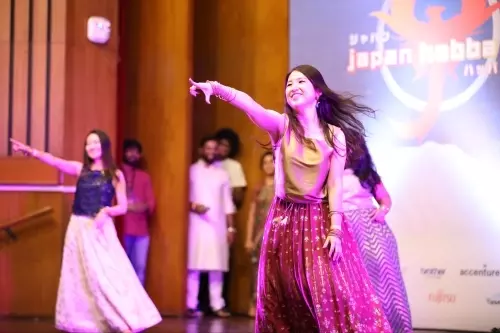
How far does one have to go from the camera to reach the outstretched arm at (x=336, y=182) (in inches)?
112

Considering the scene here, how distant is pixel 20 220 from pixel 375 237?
2978 millimetres

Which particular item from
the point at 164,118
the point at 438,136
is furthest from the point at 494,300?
the point at 164,118

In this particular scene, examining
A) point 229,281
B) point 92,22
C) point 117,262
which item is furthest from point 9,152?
point 229,281

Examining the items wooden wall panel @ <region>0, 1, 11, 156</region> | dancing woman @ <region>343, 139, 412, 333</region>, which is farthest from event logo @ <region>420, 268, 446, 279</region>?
wooden wall panel @ <region>0, 1, 11, 156</region>

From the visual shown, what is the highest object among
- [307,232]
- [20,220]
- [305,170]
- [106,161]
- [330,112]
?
[330,112]

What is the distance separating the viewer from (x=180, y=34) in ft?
20.6

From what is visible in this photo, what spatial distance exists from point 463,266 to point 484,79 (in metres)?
1.38

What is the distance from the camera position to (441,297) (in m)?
5.41

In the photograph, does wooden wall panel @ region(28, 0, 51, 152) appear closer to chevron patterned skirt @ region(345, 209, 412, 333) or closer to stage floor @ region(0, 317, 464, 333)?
stage floor @ region(0, 317, 464, 333)

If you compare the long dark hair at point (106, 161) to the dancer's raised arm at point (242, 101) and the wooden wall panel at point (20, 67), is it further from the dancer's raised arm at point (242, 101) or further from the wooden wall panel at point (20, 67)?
the dancer's raised arm at point (242, 101)

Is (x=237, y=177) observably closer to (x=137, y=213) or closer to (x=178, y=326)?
(x=137, y=213)

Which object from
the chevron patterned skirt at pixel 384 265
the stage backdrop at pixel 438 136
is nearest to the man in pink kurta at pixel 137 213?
the stage backdrop at pixel 438 136

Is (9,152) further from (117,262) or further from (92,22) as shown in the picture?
(117,262)

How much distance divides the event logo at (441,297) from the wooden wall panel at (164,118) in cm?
205
